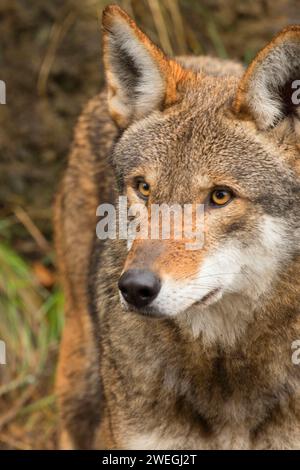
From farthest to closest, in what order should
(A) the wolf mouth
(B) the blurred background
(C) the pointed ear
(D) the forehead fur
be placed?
(B) the blurred background
(C) the pointed ear
(D) the forehead fur
(A) the wolf mouth

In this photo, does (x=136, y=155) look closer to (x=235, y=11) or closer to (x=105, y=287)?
(x=105, y=287)

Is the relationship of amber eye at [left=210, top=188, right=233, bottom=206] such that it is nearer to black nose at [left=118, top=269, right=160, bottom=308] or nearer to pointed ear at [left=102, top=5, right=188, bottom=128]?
black nose at [left=118, top=269, right=160, bottom=308]

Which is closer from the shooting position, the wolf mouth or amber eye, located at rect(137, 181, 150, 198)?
the wolf mouth

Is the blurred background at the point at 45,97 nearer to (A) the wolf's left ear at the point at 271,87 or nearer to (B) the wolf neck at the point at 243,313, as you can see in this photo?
(B) the wolf neck at the point at 243,313

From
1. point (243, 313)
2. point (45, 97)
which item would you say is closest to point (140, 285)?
point (243, 313)

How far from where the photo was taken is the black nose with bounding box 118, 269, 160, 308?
4.39m

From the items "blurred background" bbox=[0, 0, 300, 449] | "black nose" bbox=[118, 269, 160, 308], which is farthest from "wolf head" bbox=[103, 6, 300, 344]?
"blurred background" bbox=[0, 0, 300, 449]

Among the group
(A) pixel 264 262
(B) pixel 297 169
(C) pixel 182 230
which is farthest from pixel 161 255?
(B) pixel 297 169

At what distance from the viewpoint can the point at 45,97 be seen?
907 centimetres

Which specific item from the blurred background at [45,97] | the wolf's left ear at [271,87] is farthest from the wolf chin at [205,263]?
the blurred background at [45,97]

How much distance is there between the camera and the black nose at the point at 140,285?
14.4 ft

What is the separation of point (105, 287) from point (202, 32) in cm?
403

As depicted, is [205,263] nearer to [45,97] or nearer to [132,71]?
[132,71]

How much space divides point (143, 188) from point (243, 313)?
33.8 inches
